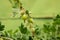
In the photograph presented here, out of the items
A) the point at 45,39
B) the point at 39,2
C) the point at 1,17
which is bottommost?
the point at 45,39

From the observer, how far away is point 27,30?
2.71ft

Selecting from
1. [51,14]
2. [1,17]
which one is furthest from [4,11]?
[51,14]

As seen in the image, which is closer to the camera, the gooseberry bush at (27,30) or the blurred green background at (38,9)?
the gooseberry bush at (27,30)

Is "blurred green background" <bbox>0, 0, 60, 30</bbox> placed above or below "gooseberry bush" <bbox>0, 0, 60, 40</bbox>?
above

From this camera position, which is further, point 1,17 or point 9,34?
point 1,17

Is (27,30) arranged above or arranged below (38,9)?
below

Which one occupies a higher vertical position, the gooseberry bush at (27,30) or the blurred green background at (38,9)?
the blurred green background at (38,9)

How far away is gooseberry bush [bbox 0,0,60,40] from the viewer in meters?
0.67

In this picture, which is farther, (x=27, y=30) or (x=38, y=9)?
(x=38, y=9)

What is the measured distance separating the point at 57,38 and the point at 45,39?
0.06 m

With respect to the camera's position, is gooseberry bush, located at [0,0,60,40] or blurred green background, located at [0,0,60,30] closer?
gooseberry bush, located at [0,0,60,40]

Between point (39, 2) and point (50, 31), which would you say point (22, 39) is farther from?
point (39, 2)

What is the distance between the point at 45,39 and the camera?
0.91 meters

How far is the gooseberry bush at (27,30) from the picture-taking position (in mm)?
673
